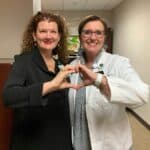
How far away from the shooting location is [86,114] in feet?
4.69

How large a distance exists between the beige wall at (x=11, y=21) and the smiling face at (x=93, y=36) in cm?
87

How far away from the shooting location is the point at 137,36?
211 inches

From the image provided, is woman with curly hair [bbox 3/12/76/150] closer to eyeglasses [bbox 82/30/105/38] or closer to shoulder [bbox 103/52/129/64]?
eyeglasses [bbox 82/30/105/38]

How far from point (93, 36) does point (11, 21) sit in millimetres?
999

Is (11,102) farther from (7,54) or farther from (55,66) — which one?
(7,54)

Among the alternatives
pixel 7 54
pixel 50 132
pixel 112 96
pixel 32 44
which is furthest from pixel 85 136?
pixel 7 54

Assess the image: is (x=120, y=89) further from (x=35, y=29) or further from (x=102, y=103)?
(x=35, y=29)

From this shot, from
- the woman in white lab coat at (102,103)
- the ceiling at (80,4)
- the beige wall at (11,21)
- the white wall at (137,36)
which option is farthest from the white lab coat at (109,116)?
the ceiling at (80,4)

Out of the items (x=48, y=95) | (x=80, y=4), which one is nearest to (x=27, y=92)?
(x=48, y=95)

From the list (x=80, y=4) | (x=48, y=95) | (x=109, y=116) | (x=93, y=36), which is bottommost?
(x=109, y=116)

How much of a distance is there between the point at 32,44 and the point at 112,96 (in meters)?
0.48

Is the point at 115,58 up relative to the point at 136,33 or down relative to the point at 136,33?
down

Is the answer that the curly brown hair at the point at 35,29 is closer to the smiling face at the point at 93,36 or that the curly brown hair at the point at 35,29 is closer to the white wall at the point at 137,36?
the smiling face at the point at 93,36

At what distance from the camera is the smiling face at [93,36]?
1508mm
